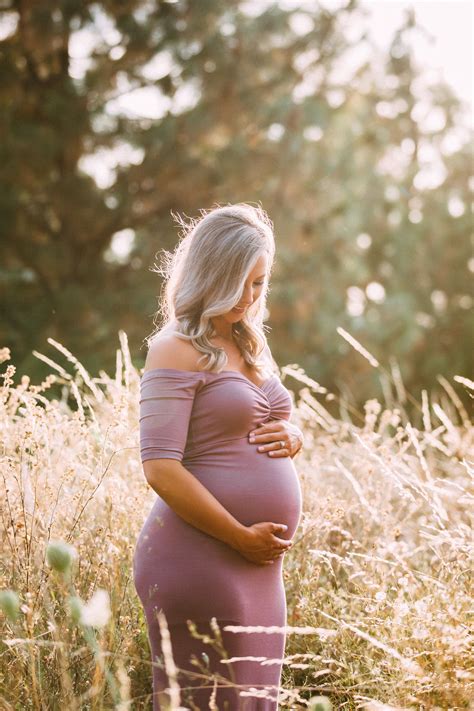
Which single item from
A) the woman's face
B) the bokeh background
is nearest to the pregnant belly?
the woman's face

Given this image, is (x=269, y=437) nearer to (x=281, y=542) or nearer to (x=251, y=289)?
(x=281, y=542)

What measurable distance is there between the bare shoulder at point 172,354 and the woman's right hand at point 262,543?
0.48 m

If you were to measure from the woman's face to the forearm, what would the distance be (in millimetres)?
516

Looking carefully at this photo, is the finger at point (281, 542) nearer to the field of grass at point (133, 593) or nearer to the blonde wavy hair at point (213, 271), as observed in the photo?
the field of grass at point (133, 593)

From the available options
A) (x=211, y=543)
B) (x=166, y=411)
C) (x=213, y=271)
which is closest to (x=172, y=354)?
(x=166, y=411)

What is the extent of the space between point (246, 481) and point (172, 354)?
422mm

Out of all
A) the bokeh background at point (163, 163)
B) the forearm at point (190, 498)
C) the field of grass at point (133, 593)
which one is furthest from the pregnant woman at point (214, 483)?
the bokeh background at point (163, 163)

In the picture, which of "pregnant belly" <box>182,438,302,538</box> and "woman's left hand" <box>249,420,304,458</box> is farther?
"woman's left hand" <box>249,420,304,458</box>

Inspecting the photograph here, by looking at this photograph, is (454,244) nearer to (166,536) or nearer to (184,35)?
(184,35)

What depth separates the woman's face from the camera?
235 centimetres

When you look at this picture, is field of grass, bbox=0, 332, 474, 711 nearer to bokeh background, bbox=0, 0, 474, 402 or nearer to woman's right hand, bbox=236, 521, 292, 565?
woman's right hand, bbox=236, 521, 292, 565

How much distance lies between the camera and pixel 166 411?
2.14m

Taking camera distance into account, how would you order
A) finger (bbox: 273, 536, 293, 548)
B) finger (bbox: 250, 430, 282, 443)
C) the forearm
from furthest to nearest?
finger (bbox: 250, 430, 282, 443) < finger (bbox: 273, 536, 293, 548) < the forearm

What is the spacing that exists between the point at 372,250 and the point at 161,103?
296 inches
